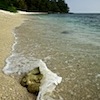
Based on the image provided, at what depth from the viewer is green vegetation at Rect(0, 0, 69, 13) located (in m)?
79.7

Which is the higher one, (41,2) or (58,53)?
(58,53)

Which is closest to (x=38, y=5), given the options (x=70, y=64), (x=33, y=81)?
(x=70, y=64)

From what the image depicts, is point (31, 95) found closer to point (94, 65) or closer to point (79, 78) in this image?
point (79, 78)

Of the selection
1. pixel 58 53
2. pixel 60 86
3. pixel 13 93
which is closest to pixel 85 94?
pixel 60 86

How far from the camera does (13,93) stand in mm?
6566

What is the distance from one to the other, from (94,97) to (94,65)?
8.97 ft

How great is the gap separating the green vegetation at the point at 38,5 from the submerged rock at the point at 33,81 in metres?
63.3

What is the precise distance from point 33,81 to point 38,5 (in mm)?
102243

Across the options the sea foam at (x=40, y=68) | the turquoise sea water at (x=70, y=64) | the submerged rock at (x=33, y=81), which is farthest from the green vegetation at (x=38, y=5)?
the submerged rock at (x=33, y=81)

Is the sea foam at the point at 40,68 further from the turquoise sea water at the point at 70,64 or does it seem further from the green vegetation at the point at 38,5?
the green vegetation at the point at 38,5

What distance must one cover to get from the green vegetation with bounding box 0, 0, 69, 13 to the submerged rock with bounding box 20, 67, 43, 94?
63286 millimetres

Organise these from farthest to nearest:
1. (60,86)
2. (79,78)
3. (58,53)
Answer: (58,53)
(79,78)
(60,86)

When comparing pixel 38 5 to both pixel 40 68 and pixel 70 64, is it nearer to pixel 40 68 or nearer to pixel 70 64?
pixel 70 64

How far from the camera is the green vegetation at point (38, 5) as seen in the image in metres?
79.7
